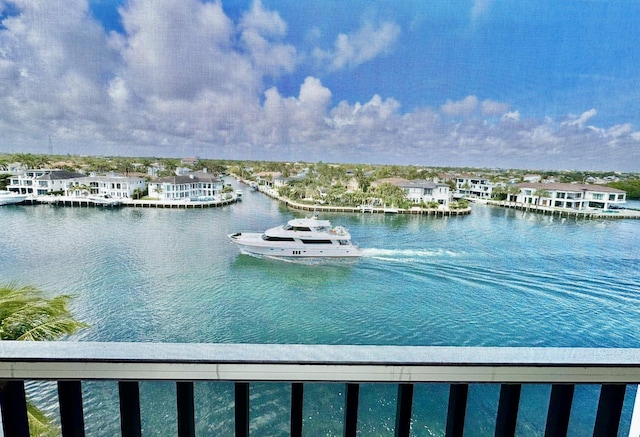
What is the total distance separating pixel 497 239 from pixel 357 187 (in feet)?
8.26

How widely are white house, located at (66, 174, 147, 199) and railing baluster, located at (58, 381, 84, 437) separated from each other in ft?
16.5

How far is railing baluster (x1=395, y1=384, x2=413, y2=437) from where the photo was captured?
1.30 ft

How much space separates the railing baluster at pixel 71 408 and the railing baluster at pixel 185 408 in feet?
0.35

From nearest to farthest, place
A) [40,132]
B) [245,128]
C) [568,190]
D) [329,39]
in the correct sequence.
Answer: [329,39] < [40,132] < [245,128] < [568,190]

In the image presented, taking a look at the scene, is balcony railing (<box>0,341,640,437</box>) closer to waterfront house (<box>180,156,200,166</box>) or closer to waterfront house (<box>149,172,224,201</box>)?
waterfront house (<box>180,156,200,166</box>)

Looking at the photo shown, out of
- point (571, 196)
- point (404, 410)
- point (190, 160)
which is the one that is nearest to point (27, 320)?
point (404, 410)

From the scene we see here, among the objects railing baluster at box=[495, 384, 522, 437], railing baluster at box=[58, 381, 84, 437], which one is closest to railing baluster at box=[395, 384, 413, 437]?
railing baluster at box=[495, 384, 522, 437]

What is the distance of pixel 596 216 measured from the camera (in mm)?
5211

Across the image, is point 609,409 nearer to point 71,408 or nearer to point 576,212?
point 71,408

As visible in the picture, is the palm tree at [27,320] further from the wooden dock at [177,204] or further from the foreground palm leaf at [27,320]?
the wooden dock at [177,204]

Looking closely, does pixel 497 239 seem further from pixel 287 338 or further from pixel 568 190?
pixel 287 338

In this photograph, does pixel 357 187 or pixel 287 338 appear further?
pixel 357 187

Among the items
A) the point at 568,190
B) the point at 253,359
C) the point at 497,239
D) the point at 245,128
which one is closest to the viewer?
the point at 253,359

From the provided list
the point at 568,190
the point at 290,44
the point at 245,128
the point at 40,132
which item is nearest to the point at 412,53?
the point at 290,44
